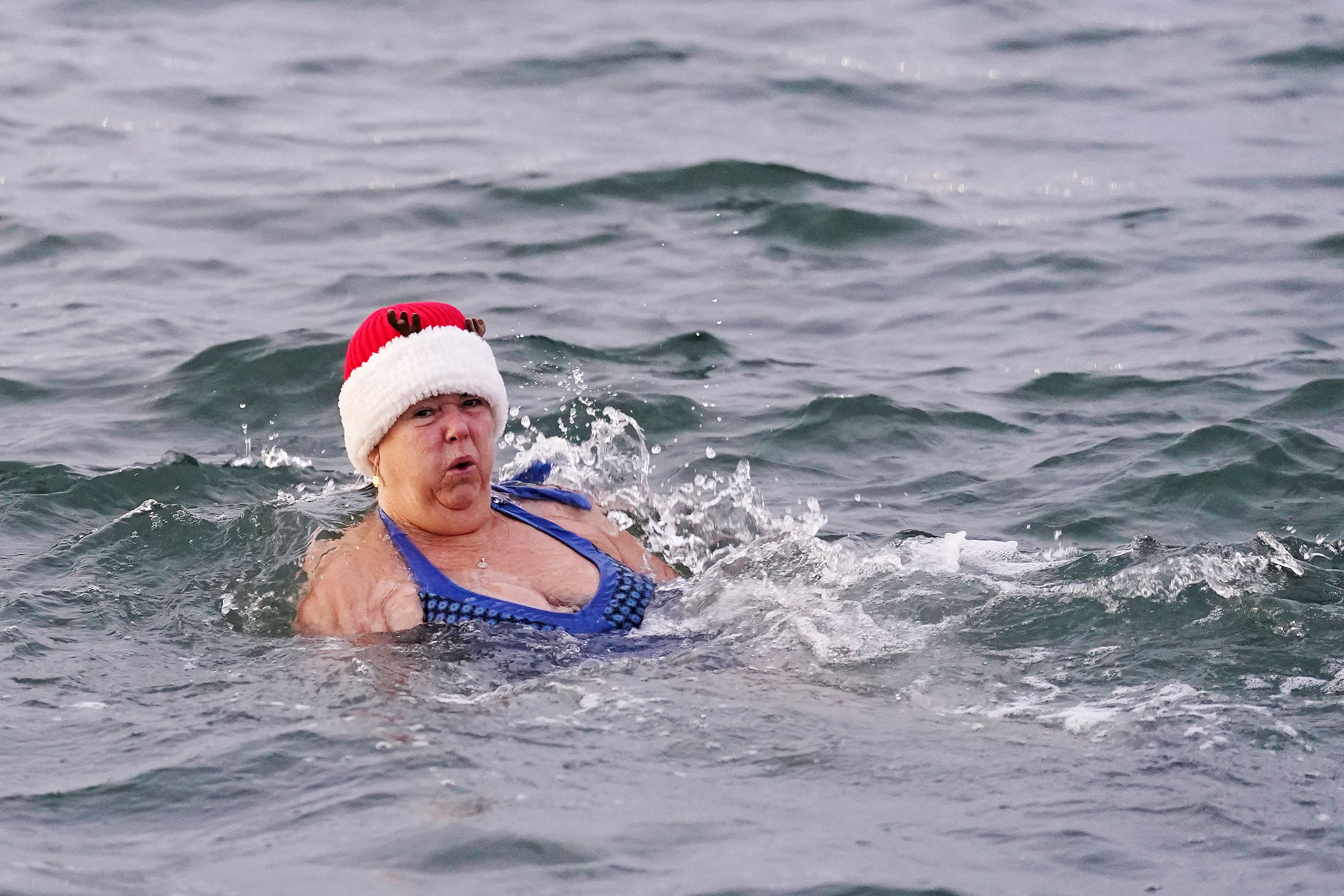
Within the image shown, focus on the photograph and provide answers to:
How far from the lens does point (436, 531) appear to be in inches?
245

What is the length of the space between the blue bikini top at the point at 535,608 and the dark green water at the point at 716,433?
128 millimetres

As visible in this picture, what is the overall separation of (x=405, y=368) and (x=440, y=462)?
14.0 inches

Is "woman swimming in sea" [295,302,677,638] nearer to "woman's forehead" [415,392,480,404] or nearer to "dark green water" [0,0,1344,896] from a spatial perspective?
"woman's forehead" [415,392,480,404]

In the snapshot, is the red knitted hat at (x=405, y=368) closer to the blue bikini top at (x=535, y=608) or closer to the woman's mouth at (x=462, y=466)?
the woman's mouth at (x=462, y=466)

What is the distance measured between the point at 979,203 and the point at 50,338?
619 cm

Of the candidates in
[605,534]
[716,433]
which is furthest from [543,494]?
[716,433]

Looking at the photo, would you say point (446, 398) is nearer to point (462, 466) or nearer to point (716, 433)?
point (462, 466)

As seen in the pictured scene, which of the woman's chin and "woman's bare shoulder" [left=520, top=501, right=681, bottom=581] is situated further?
"woman's bare shoulder" [left=520, top=501, right=681, bottom=581]

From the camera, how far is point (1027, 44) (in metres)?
15.5

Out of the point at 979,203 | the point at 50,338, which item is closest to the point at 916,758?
the point at 50,338

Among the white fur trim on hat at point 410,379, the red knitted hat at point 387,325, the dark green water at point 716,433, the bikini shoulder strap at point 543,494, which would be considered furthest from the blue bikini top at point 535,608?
the red knitted hat at point 387,325

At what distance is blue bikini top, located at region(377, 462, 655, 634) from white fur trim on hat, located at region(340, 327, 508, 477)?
15.6 inches

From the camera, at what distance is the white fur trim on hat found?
19.6 feet

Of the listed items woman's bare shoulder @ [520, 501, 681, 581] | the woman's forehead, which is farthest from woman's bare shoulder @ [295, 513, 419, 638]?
woman's bare shoulder @ [520, 501, 681, 581]
